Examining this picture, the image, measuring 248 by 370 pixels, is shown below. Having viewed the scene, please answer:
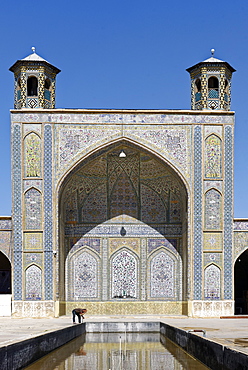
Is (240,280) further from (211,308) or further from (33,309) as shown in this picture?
(33,309)

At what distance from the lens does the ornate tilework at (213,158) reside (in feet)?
52.1

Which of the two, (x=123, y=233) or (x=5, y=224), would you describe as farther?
(x=123, y=233)

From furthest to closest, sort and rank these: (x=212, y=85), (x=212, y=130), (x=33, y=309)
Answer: (x=212, y=85), (x=212, y=130), (x=33, y=309)

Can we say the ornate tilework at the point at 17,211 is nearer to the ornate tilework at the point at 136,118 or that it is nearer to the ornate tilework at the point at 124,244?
the ornate tilework at the point at 136,118

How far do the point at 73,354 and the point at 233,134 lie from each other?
25.3 ft

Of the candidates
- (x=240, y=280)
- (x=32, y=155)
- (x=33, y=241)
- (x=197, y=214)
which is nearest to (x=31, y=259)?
(x=33, y=241)

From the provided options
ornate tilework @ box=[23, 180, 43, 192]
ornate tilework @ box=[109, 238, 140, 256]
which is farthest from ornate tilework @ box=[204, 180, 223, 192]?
ornate tilework @ box=[23, 180, 43, 192]

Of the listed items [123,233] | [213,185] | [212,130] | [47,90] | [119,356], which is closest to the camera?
[119,356]

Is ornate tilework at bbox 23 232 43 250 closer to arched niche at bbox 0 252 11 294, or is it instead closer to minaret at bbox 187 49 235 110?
arched niche at bbox 0 252 11 294

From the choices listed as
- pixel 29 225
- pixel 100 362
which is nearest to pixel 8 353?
pixel 100 362

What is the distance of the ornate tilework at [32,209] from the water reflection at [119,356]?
370cm

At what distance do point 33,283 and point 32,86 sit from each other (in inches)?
181

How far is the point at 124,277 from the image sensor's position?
1714 centimetres

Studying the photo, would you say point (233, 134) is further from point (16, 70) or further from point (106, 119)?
point (16, 70)
